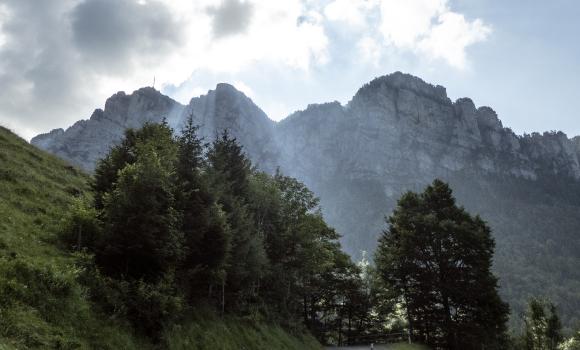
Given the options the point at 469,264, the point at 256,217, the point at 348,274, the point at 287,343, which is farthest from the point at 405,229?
the point at 287,343

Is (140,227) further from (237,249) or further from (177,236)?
(237,249)

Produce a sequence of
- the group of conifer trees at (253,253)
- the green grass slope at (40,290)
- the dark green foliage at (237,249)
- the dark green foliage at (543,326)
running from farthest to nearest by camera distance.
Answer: the dark green foliage at (543,326), the dark green foliage at (237,249), the group of conifer trees at (253,253), the green grass slope at (40,290)

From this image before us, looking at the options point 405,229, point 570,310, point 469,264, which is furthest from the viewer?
point 570,310

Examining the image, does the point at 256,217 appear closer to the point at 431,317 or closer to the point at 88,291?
the point at 88,291

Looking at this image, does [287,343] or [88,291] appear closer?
[88,291]

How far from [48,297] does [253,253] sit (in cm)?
1362

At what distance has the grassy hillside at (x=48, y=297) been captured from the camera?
10695 millimetres

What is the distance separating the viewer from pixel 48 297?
11914 millimetres

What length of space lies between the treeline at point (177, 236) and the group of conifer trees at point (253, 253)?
6cm

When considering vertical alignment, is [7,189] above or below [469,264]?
above

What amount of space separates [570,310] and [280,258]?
170 metres

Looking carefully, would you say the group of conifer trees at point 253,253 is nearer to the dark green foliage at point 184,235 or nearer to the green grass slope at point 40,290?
the dark green foliage at point 184,235

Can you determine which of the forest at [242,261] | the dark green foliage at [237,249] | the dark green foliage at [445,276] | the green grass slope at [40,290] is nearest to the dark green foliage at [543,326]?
the forest at [242,261]

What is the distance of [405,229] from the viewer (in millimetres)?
Answer: 45375
